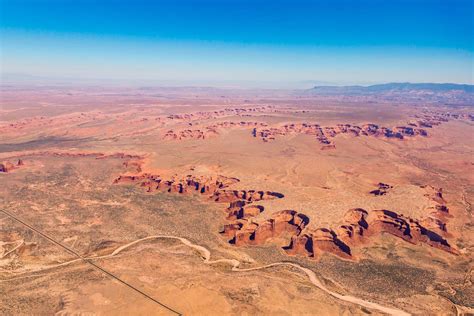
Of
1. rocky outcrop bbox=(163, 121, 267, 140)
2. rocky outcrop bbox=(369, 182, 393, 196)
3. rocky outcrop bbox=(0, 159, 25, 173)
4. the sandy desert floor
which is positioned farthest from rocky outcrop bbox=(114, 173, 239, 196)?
rocky outcrop bbox=(163, 121, 267, 140)

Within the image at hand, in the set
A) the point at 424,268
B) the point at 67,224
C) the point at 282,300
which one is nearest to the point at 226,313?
the point at 282,300

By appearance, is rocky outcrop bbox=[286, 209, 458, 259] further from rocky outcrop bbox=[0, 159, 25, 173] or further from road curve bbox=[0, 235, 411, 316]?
rocky outcrop bbox=[0, 159, 25, 173]

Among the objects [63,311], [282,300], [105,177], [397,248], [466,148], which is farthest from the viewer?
[466,148]

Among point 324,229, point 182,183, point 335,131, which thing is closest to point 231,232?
point 324,229

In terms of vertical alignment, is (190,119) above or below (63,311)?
above

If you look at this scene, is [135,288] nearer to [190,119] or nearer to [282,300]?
[282,300]

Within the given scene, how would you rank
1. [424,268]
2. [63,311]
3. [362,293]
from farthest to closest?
[424,268] < [362,293] < [63,311]

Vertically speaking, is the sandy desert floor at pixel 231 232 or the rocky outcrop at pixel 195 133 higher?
the rocky outcrop at pixel 195 133

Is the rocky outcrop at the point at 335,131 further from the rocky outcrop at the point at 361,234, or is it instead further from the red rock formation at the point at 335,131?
the rocky outcrop at the point at 361,234

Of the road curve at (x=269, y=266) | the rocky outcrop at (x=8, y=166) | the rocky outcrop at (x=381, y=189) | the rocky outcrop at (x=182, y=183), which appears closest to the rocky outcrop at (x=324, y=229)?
the road curve at (x=269, y=266)
